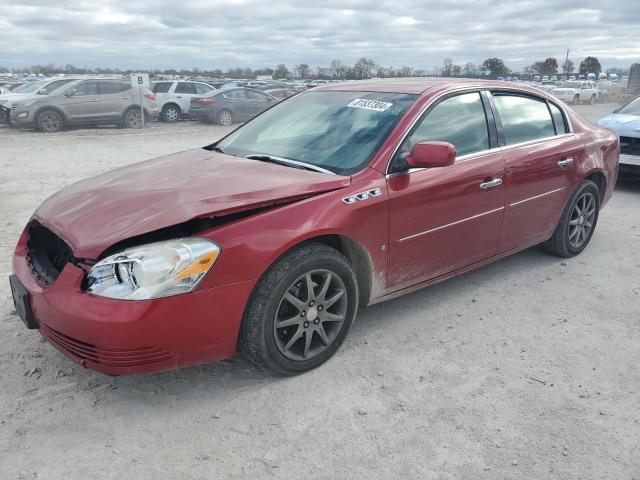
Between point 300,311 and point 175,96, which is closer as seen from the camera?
point 300,311

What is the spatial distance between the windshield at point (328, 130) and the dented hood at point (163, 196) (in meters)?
0.24

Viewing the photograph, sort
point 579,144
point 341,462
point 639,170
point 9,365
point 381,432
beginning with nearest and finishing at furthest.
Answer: point 341,462
point 381,432
point 9,365
point 579,144
point 639,170

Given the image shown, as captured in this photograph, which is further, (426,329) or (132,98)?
(132,98)

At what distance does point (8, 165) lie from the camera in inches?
389

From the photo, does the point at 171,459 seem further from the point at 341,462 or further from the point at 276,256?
the point at 276,256

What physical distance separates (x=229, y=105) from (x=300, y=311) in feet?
54.0

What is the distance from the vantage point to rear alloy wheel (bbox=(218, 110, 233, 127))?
1850 cm

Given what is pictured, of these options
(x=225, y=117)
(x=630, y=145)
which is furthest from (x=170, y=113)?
(x=630, y=145)

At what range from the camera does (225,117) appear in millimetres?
18625

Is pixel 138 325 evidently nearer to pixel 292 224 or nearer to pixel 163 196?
pixel 163 196

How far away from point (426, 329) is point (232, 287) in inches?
61.3

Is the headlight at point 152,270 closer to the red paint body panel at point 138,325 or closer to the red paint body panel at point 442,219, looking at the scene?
the red paint body panel at point 138,325

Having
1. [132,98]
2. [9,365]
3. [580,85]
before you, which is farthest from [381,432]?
[580,85]

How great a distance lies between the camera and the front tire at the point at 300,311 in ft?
9.51
